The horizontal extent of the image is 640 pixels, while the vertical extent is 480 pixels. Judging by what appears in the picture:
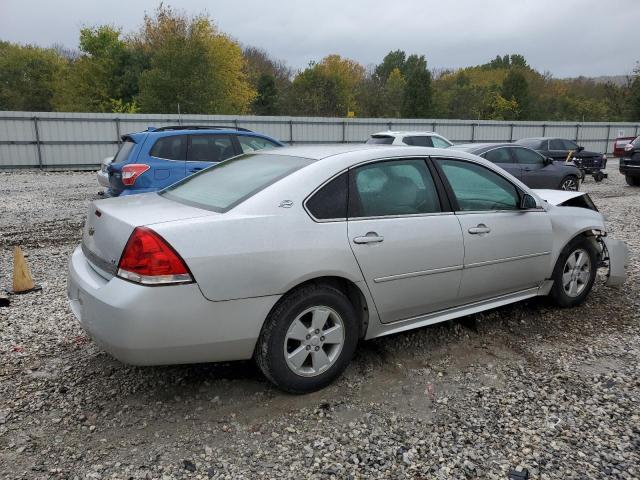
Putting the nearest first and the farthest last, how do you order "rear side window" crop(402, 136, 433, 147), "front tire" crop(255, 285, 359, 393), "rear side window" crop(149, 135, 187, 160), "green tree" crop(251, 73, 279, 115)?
"front tire" crop(255, 285, 359, 393) → "rear side window" crop(149, 135, 187, 160) → "rear side window" crop(402, 136, 433, 147) → "green tree" crop(251, 73, 279, 115)

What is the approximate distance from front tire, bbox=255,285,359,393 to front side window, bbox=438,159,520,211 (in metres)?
1.32

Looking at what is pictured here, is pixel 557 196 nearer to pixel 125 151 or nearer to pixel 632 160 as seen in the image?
pixel 125 151

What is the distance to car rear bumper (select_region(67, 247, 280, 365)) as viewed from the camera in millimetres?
2691

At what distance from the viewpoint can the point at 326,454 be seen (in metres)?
2.71

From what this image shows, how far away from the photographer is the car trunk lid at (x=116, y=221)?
2.90m

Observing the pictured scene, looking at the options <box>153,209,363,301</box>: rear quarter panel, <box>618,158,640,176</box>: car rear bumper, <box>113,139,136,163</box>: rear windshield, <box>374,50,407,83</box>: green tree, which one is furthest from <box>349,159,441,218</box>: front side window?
<box>374,50,407,83</box>: green tree

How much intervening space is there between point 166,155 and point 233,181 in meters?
5.59

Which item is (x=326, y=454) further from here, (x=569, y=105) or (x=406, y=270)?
(x=569, y=105)

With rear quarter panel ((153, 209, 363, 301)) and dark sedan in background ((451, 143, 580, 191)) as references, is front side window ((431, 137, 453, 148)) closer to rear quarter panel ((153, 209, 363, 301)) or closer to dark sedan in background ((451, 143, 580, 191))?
dark sedan in background ((451, 143, 580, 191))

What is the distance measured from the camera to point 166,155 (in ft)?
28.6

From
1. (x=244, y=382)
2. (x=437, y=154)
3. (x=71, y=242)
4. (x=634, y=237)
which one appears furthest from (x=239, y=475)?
(x=634, y=237)

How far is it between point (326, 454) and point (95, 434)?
1.29 m

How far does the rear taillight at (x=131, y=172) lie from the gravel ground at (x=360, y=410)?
408cm

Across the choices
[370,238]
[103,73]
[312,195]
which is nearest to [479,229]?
[370,238]
